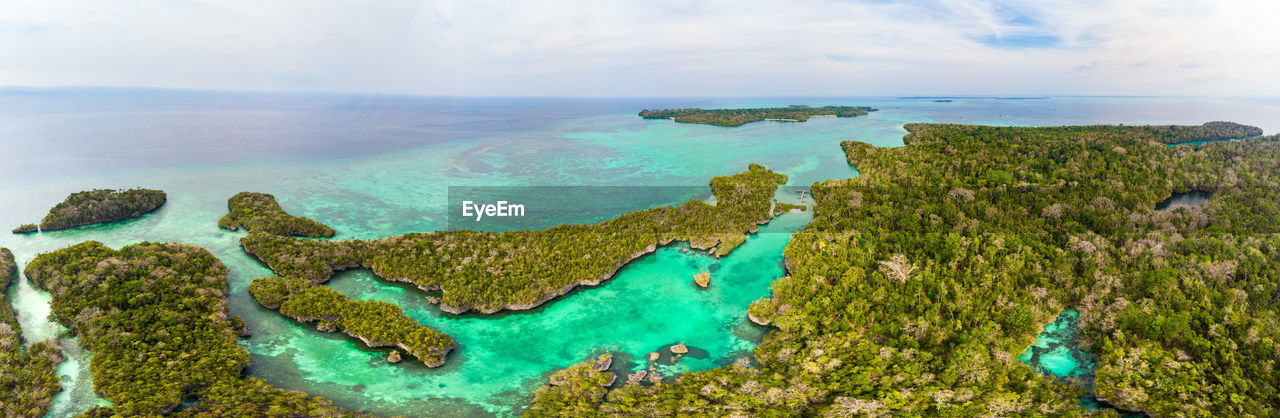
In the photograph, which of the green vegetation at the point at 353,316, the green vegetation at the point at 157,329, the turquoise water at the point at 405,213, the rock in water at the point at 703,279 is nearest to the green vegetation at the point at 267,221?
the turquoise water at the point at 405,213

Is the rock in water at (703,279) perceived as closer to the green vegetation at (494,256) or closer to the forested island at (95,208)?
the green vegetation at (494,256)

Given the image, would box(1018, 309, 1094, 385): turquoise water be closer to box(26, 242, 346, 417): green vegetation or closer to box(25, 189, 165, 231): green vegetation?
box(26, 242, 346, 417): green vegetation

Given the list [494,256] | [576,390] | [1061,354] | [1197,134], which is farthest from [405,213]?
[1197,134]

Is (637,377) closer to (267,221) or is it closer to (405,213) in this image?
(405,213)

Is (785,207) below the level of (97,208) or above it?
above

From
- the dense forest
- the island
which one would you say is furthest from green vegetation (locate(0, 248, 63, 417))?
the dense forest

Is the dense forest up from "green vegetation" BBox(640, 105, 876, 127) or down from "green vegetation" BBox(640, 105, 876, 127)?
down

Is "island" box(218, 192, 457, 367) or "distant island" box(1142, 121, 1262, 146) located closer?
"island" box(218, 192, 457, 367)
